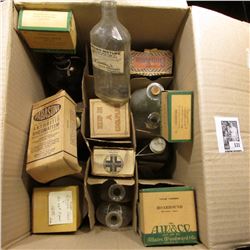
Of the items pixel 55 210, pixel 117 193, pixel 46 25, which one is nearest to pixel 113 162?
pixel 117 193

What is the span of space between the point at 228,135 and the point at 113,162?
1.31ft

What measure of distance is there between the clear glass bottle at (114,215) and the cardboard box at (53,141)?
0.76ft

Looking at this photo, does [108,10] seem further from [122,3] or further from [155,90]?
[155,90]

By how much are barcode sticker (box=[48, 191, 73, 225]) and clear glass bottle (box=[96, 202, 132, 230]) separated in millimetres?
154

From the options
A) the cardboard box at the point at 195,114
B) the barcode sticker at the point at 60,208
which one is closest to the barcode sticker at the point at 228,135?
the cardboard box at the point at 195,114

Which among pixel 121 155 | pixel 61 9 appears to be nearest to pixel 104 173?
pixel 121 155

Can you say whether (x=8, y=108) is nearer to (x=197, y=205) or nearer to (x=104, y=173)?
(x=104, y=173)

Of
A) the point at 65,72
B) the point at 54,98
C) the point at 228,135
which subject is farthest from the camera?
the point at 65,72

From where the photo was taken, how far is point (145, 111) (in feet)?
3.62

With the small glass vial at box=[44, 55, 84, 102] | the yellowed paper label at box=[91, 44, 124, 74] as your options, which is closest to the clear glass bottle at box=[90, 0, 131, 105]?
the yellowed paper label at box=[91, 44, 124, 74]

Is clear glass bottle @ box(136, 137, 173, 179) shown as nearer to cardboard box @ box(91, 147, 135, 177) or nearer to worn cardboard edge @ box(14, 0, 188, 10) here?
cardboard box @ box(91, 147, 135, 177)

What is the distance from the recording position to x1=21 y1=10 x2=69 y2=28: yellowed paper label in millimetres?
894

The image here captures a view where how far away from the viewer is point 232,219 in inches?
30.4

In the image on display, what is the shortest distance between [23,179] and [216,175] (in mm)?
622
